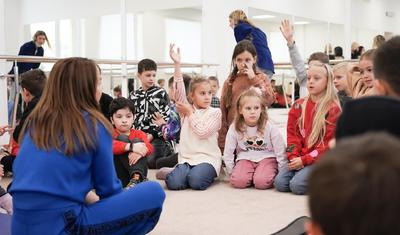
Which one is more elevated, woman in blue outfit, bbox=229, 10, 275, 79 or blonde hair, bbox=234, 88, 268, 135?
woman in blue outfit, bbox=229, 10, 275, 79

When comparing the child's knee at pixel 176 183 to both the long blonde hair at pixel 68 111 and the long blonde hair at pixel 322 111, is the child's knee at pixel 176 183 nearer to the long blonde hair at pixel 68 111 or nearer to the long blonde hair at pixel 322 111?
the long blonde hair at pixel 322 111

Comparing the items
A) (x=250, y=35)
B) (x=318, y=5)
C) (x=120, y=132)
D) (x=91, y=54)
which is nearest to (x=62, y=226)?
(x=120, y=132)

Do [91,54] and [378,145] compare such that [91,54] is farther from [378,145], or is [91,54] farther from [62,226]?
[378,145]

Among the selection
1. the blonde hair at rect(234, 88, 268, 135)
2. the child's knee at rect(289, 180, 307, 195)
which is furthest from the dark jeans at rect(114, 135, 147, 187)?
the child's knee at rect(289, 180, 307, 195)

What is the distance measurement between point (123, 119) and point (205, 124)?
66 cm

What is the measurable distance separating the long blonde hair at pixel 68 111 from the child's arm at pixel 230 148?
6.54 ft

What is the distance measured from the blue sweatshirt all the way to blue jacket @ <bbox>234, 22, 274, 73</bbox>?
3107 millimetres

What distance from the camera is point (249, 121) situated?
154 inches

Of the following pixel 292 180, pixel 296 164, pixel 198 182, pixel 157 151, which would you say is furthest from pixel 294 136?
pixel 157 151

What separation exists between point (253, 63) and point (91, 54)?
7170mm

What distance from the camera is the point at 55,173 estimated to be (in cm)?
195

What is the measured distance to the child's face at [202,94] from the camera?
160 inches

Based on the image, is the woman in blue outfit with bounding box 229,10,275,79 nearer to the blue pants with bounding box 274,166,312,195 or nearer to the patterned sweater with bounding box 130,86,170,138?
the patterned sweater with bounding box 130,86,170,138

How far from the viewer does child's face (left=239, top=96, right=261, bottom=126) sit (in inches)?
153
